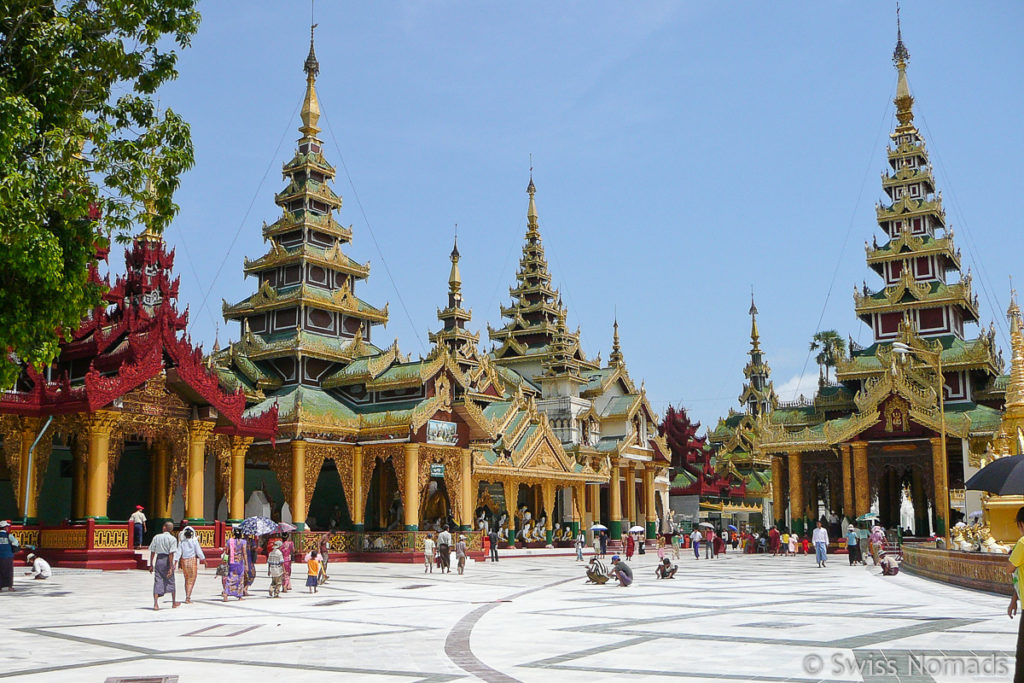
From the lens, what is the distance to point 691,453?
231 ft

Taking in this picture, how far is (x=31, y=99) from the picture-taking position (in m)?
12.9

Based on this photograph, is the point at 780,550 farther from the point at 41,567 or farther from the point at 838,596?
the point at 41,567

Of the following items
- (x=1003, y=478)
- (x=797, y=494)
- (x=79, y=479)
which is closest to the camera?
(x=1003, y=478)

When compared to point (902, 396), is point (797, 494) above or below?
below

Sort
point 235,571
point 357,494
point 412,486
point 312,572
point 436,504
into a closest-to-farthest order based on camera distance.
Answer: point 235,571, point 312,572, point 412,486, point 357,494, point 436,504

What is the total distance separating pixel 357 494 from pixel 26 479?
12.1m

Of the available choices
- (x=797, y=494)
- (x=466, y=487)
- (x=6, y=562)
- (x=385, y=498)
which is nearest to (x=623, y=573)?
(x=6, y=562)

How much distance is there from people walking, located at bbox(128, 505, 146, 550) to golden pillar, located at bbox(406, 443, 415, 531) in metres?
9.24

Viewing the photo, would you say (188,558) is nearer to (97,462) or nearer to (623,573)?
(623,573)

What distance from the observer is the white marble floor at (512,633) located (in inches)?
389

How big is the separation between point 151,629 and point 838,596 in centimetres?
1260

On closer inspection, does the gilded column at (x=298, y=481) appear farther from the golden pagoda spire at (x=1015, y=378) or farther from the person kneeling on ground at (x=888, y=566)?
the golden pagoda spire at (x=1015, y=378)

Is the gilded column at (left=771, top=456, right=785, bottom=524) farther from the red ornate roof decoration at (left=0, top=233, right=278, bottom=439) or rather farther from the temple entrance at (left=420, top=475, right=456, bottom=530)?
the red ornate roof decoration at (left=0, top=233, right=278, bottom=439)

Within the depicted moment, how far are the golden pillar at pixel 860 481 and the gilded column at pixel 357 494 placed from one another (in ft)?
74.7
